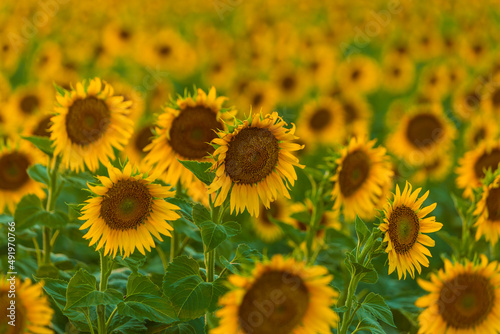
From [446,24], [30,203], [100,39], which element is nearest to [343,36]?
[446,24]

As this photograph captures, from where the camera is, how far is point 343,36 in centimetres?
925

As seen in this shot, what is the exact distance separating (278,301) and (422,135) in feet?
13.3

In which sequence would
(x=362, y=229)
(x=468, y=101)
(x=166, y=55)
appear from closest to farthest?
(x=362, y=229) < (x=468, y=101) < (x=166, y=55)

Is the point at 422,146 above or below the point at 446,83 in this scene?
below

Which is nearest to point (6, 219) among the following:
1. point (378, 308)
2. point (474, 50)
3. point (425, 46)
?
point (378, 308)

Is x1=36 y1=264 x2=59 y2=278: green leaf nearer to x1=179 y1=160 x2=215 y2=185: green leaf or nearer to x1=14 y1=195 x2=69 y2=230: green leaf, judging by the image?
x1=14 y1=195 x2=69 y2=230: green leaf

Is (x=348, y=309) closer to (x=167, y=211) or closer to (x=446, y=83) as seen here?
(x=167, y=211)

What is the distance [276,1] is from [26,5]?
Answer: 4.90 metres

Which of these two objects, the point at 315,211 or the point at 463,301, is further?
the point at 315,211

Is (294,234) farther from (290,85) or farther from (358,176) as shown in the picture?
(290,85)

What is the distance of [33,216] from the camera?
286cm

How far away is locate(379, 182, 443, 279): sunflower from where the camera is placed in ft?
7.34

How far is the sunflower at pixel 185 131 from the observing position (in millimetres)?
2805

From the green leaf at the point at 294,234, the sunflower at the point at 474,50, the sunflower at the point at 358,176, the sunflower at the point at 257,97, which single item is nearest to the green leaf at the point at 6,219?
the green leaf at the point at 294,234
